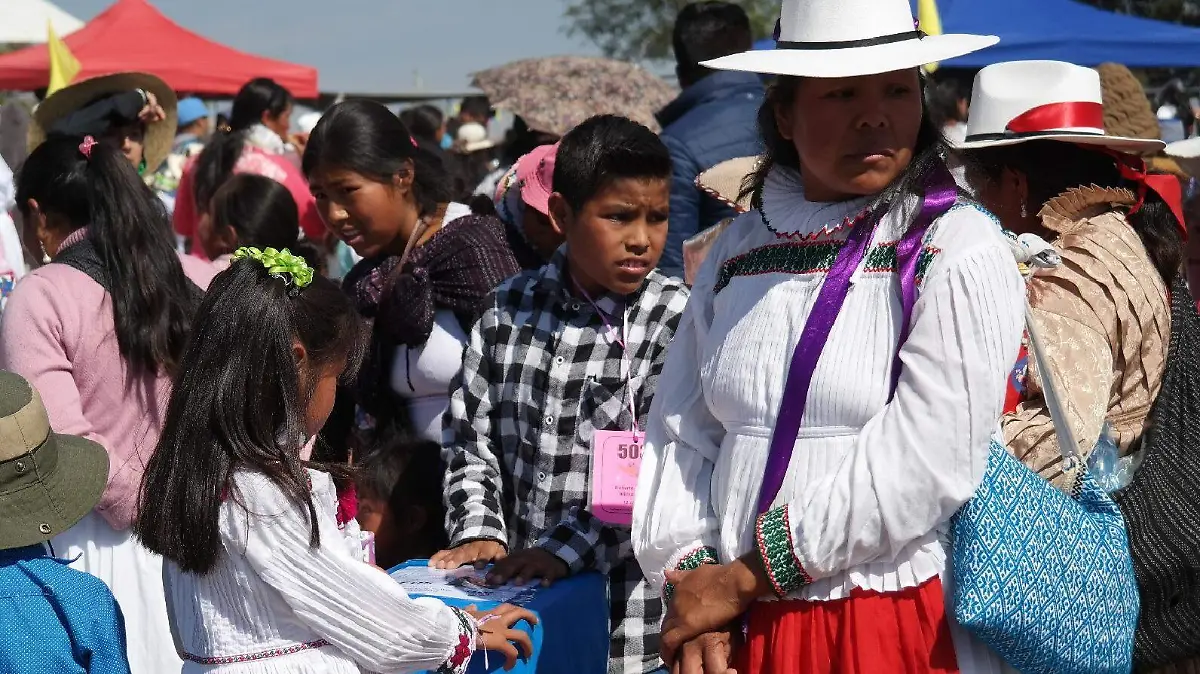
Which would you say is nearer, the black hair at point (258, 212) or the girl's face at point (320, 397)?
the girl's face at point (320, 397)

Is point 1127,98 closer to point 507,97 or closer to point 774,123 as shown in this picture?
point 507,97

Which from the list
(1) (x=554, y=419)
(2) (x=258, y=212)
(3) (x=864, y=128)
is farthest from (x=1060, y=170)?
(2) (x=258, y=212)

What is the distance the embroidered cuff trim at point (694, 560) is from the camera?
236cm

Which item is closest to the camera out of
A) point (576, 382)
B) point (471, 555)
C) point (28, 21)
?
point (471, 555)

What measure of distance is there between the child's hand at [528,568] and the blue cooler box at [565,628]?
0.03m

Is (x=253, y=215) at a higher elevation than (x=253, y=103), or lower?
higher

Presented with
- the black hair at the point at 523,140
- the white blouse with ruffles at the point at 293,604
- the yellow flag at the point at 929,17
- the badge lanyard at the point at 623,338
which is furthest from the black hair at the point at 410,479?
the yellow flag at the point at 929,17

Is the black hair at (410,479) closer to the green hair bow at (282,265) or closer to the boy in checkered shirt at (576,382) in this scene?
the boy in checkered shirt at (576,382)

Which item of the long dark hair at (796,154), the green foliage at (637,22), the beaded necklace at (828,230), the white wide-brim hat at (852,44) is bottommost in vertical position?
the green foliage at (637,22)

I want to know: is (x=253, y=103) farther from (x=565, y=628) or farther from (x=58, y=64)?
(x=565, y=628)

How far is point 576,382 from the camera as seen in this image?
11.0ft

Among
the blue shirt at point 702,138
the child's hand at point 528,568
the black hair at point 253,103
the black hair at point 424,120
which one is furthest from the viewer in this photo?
the black hair at point 424,120

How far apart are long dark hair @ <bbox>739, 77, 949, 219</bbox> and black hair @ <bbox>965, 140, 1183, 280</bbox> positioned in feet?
3.37

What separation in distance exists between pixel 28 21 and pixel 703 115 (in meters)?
10.3
